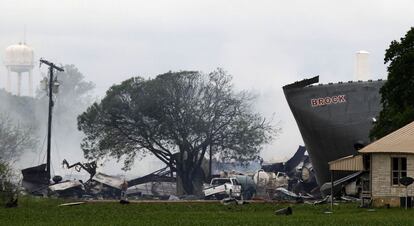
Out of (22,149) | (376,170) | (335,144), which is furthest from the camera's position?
(22,149)

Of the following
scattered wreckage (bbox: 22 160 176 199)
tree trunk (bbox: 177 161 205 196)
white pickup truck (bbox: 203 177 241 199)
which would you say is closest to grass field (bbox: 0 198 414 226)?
scattered wreckage (bbox: 22 160 176 199)

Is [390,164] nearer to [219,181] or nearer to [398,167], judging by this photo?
[398,167]

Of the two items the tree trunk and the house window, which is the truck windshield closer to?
the tree trunk

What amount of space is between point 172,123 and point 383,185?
60.8 meters

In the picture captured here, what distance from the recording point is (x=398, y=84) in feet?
248

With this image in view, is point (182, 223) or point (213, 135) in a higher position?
point (213, 135)

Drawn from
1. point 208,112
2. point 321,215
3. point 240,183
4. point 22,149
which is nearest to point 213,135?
point 208,112

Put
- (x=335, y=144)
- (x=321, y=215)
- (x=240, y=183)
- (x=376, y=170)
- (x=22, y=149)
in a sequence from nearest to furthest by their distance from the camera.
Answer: (x=321, y=215)
(x=376, y=170)
(x=335, y=144)
(x=240, y=183)
(x=22, y=149)

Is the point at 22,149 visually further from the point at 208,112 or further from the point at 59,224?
the point at 59,224

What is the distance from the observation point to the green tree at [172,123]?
412ft

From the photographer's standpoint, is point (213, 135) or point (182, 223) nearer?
point (182, 223)

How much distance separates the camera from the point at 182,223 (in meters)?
48.0

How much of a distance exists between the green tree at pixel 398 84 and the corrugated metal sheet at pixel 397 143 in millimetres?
7382

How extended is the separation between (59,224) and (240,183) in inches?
2646
